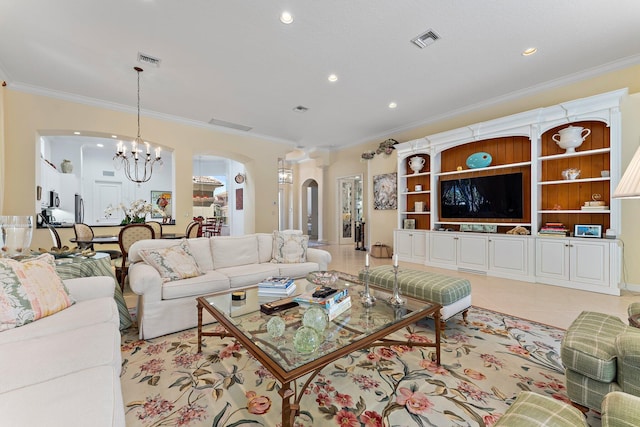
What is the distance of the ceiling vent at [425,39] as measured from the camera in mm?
3001

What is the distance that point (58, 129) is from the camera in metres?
4.53

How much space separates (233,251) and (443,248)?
12.9 feet

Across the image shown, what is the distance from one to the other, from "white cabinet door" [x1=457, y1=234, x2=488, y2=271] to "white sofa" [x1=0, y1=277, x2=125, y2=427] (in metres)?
5.05

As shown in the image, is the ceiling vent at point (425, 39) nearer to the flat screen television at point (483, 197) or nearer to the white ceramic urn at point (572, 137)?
the white ceramic urn at point (572, 137)

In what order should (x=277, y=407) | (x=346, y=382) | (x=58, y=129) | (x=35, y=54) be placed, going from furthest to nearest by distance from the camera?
(x=58, y=129) < (x=35, y=54) < (x=346, y=382) < (x=277, y=407)

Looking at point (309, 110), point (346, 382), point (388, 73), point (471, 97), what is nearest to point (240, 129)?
point (309, 110)

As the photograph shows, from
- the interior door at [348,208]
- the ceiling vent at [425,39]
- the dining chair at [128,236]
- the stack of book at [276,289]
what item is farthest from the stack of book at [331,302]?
the interior door at [348,208]

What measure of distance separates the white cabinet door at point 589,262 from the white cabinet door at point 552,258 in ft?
0.22

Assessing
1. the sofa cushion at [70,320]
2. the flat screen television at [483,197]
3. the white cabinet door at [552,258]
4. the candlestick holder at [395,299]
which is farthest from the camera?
the flat screen television at [483,197]

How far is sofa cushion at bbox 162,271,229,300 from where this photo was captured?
97.1 inches

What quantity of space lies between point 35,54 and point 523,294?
273 inches

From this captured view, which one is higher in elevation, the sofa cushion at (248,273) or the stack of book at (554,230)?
the stack of book at (554,230)

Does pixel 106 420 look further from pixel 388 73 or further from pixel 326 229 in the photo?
pixel 326 229

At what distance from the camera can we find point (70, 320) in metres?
1.61
